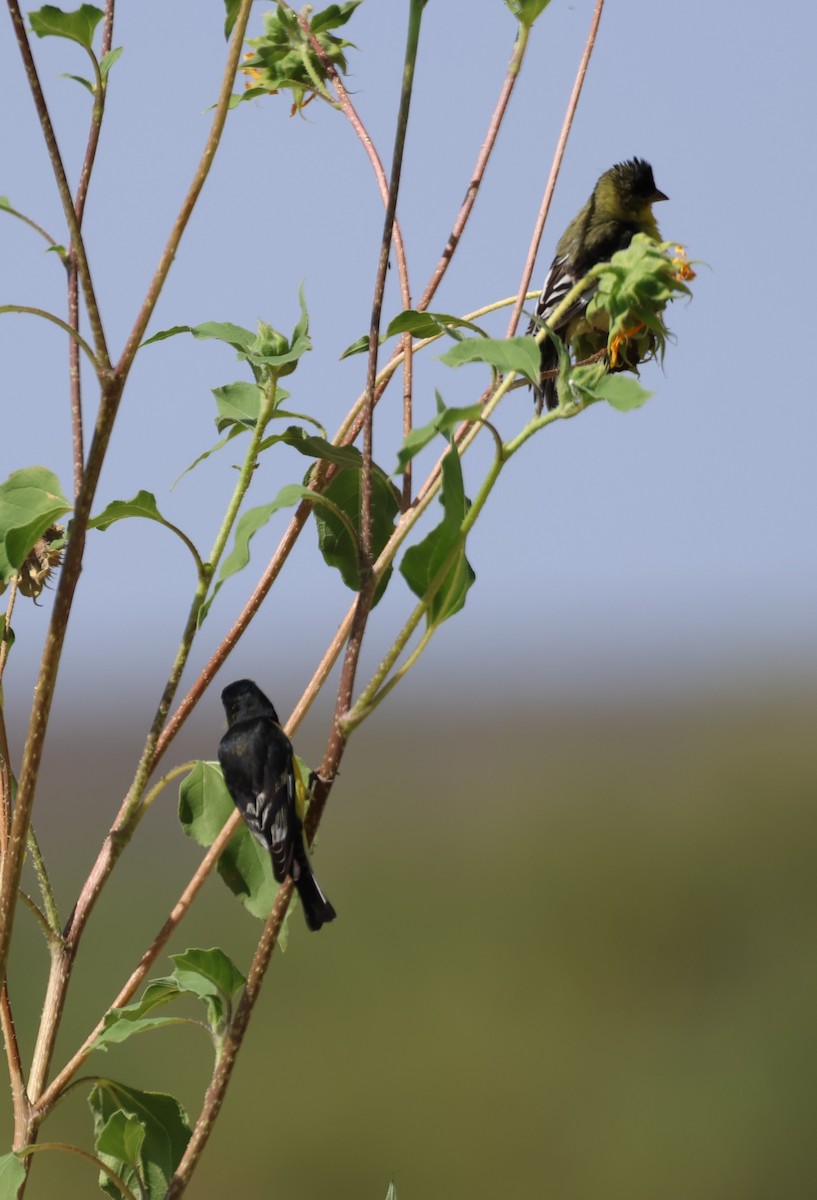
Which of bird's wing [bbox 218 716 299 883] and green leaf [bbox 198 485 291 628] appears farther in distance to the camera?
bird's wing [bbox 218 716 299 883]

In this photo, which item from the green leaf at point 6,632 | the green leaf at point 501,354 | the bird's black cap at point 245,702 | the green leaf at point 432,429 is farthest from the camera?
the bird's black cap at point 245,702

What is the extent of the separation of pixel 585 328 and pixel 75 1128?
12584 millimetres

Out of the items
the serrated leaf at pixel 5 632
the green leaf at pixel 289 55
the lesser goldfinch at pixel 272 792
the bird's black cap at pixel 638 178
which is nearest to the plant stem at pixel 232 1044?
the lesser goldfinch at pixel 272 792

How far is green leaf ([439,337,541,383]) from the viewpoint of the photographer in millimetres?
1266

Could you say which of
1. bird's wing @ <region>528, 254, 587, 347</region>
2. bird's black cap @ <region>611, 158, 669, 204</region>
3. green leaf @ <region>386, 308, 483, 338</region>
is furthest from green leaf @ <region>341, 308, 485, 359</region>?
bird's black cap @ <region>611, 158, 669, 204</region>

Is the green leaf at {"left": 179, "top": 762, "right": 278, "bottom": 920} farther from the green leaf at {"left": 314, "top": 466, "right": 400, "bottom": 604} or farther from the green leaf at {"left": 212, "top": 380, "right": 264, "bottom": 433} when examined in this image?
the green leaf at {"left": 212, "top": 380, "right": 264, "bottom": 433}

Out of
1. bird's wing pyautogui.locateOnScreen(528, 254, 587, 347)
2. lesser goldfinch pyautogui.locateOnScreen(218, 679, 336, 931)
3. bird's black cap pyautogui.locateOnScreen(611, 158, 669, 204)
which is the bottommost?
lesser goldfinch pyautogui.locateOnScreen(218, 679, 336, 931)

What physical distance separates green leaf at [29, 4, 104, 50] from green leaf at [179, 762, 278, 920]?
843 mm

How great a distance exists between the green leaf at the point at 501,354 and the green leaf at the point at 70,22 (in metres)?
0.59

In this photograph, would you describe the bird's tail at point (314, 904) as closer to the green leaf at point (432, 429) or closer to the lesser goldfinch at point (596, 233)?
the green leaf at point (432, 429)

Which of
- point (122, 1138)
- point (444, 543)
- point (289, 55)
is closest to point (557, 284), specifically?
point (289, 55)

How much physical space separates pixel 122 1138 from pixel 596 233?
7.50 ft

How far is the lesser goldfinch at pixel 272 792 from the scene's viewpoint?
165 cm

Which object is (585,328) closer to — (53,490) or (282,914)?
(53,490)
